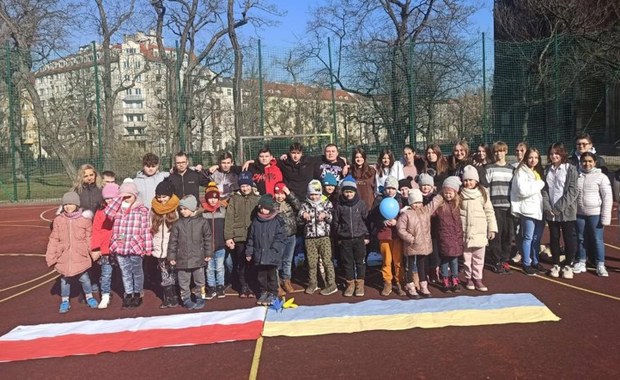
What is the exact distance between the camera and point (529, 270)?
6457 millimetres

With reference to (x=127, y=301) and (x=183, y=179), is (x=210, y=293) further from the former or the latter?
(x=183, y=179)

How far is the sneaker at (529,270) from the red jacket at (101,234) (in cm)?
501

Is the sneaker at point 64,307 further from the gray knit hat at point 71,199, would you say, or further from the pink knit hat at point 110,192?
the pink knit hat at point 110,192

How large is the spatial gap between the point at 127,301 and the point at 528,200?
192 inches

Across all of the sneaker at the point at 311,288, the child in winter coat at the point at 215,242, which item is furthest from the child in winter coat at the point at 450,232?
the child in winter coat at the point at 215,242

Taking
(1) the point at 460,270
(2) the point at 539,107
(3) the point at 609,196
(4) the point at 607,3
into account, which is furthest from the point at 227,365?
(4) the point at 607,3

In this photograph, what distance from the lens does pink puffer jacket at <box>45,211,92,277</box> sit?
18.6 feet

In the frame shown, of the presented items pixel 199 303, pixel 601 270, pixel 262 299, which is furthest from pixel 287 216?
pixel 601 270

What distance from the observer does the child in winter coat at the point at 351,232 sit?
579cm

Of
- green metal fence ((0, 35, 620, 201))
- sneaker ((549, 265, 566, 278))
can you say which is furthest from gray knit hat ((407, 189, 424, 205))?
green metal fence ((0, 35, 620, 201))

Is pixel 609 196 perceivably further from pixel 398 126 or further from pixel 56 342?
pixel 398 126

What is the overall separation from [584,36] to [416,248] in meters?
14.2

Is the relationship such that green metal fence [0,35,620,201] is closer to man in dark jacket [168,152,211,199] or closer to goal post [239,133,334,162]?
goal post [239,133,334,162]

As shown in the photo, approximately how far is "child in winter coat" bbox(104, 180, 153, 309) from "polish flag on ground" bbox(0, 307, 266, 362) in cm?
61
